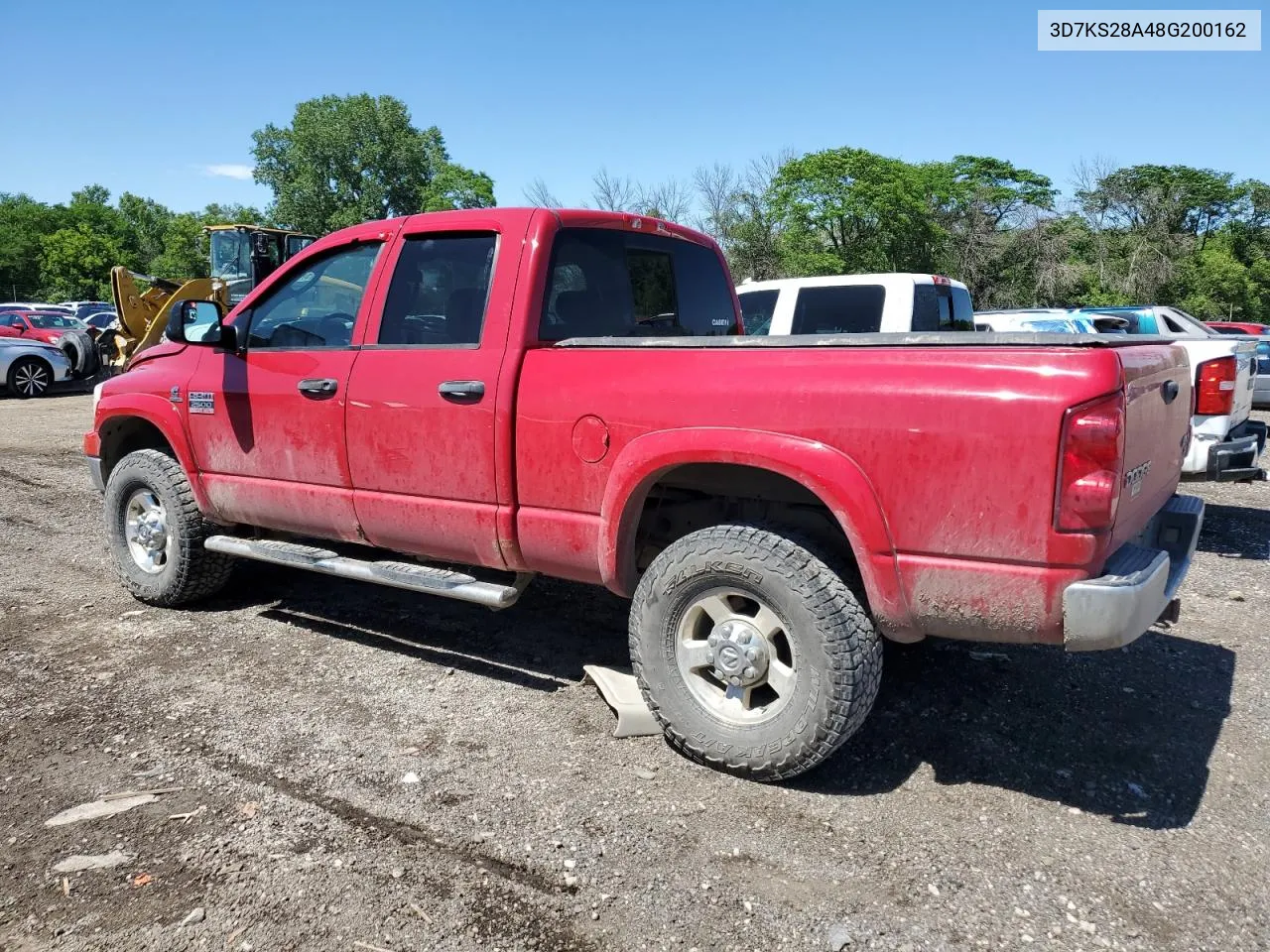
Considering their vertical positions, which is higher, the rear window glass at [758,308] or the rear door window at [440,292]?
the rear door window at [440,292]

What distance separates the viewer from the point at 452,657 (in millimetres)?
4480

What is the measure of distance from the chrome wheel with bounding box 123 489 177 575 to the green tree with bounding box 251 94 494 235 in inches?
2336

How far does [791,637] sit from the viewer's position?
3115mm

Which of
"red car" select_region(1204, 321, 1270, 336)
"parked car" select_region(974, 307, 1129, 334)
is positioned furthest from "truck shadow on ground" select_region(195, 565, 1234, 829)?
"red car" select_region(1204, 321, 1270, 336)

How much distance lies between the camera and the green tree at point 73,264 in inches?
2763

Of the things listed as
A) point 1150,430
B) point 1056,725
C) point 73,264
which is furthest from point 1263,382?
point 73,264

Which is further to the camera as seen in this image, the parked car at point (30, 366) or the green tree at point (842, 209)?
the green tree at point (842, 209)

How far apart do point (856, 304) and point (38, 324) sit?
20.9 meters

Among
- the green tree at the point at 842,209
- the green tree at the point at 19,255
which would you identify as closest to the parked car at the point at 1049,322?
the green tree at the point at 842,209

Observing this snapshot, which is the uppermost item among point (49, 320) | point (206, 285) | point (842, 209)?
point (842, 209)

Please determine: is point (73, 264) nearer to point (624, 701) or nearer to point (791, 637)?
point (624, 701)

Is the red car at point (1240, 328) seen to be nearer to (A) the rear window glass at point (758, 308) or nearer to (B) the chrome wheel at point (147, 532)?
(A) the rear window glass at point (758, 308)

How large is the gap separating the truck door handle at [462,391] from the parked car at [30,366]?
58.3ft

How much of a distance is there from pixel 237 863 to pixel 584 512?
164cm
